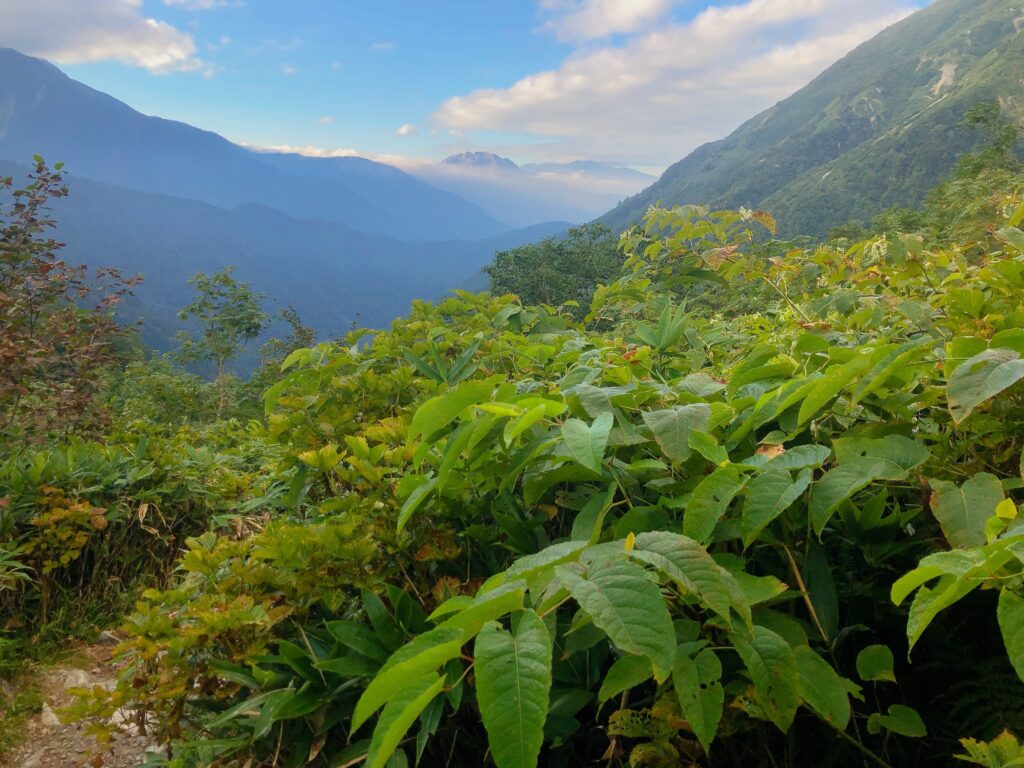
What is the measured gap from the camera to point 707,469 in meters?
1.05

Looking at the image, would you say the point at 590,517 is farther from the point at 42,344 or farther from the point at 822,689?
the point at 42,344

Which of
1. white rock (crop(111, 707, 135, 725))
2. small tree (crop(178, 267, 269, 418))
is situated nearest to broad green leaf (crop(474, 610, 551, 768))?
white rock (crop(111, 707, 135, 725))

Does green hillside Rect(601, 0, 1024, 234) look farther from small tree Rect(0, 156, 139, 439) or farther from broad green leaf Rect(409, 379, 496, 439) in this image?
broad green leaf Rect(409, 379, 496, 439)

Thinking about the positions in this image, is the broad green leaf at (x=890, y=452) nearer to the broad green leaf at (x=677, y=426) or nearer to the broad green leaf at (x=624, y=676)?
the broad green leaf at (x=677, y=426)

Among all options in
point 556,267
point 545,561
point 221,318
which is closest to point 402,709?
point 545,561

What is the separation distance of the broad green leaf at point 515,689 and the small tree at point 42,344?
418 centimetres

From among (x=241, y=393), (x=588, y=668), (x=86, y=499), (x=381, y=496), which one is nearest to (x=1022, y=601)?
(x=588, y=668)

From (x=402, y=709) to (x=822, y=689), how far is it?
543mm

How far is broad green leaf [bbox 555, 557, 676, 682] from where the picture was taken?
0.57m

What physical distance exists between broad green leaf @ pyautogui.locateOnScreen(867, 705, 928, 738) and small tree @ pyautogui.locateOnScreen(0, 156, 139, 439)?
4405 mm

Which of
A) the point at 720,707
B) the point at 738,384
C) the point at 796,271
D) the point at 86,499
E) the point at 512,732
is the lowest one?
the point at 86,499

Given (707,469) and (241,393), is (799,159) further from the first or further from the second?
(707,469)

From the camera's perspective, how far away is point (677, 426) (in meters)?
0.96

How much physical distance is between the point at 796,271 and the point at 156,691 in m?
2.22
